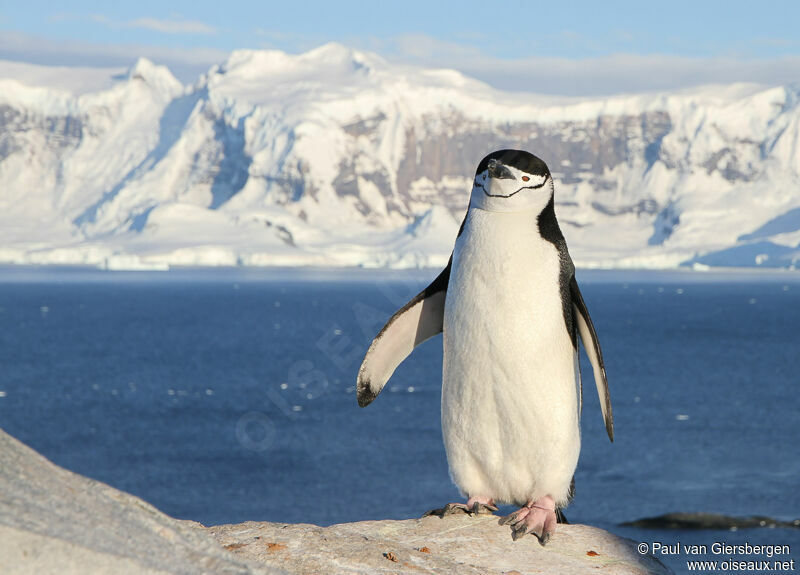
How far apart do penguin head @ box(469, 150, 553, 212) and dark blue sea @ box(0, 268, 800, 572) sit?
27408 millimetres

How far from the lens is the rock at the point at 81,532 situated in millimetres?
3000

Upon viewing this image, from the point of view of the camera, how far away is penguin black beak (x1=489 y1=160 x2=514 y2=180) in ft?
19.3

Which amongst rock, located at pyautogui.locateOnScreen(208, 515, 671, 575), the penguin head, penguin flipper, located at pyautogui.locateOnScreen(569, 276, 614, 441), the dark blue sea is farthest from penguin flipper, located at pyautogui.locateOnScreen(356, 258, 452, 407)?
the dark blue sea

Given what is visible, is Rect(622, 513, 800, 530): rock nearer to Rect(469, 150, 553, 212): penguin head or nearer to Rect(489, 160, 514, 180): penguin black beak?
Rect(469, 150, 553, 212): penguin head

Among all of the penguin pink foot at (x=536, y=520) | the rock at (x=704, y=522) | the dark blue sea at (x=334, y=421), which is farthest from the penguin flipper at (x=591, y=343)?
the rock at (x=704, y=522)

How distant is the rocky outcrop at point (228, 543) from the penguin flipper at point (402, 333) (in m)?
0.98

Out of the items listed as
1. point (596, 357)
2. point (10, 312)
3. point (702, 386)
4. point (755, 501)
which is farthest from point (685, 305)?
point (596, 357)

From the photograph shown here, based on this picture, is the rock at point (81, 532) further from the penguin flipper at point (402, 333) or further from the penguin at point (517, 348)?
the penguin flipper at point (402, 333)

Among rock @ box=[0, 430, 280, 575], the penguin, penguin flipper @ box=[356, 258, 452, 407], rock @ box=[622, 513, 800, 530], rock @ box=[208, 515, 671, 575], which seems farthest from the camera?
rock @ box=[622, 513, 800, 530]

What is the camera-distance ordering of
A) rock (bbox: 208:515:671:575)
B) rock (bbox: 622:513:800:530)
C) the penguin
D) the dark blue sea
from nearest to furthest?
rock (bbox: 208:515:671:575)
the penguin
rock (bbox: 622:513:800:530)
the dark blue sea

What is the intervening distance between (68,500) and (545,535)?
3.28 metres

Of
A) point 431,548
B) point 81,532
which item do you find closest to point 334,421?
point 431,548

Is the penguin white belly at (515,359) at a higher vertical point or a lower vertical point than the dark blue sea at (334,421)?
higher

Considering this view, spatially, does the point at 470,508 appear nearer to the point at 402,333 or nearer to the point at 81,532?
the point at 402,333
